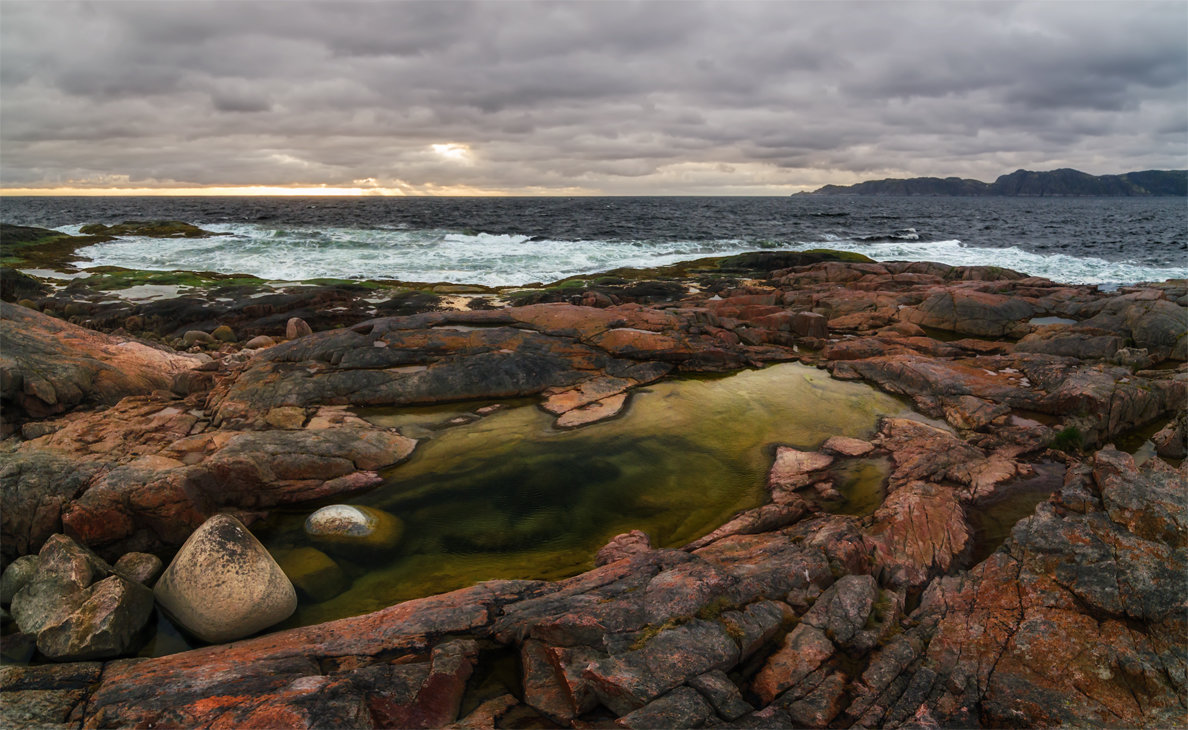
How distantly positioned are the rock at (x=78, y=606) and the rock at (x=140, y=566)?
17.8 inches

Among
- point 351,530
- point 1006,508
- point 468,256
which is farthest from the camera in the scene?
point 468,256

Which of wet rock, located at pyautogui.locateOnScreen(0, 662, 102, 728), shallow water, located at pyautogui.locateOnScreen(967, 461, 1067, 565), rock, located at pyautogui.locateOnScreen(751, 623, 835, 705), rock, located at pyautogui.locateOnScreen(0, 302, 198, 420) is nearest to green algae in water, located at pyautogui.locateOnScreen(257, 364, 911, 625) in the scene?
wet rock, located at pyautogui.locateOnScreen(0, 662, 102, 728)

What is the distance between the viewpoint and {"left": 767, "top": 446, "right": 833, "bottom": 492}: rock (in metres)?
9.84

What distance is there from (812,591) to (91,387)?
49.5ft

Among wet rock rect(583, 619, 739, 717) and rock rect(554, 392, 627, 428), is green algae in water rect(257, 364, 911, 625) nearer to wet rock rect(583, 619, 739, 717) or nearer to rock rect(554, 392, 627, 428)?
rock rect(554, 392, 627, 428)

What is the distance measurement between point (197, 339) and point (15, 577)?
16285 millimetres

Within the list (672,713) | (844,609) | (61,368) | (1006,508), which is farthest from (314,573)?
(1006,508)

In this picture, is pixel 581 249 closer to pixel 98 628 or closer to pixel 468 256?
pixel 468 256

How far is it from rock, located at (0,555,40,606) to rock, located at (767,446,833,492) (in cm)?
1041

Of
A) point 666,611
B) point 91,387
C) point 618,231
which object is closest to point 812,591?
point 666,611

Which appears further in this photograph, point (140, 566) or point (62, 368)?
point (62, 368)

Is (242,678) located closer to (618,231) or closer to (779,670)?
(779,670)

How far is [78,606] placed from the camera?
6.25 meters

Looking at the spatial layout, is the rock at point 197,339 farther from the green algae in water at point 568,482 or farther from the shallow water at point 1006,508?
the shallow water at point 1006,508
